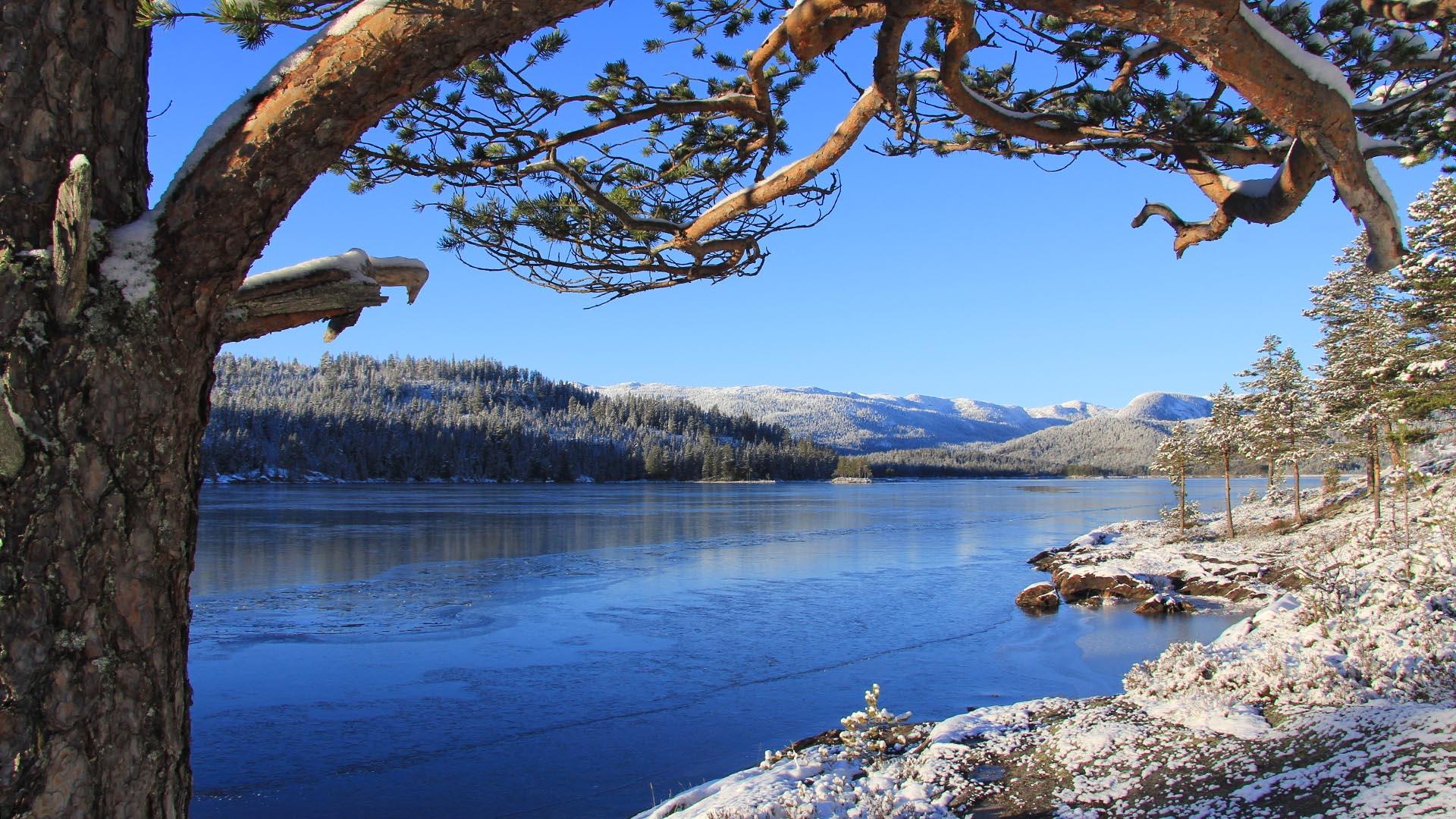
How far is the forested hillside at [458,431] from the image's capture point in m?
111

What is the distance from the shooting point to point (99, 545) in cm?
197

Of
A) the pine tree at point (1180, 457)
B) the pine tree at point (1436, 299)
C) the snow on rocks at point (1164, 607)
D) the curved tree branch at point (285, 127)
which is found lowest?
the snow on rocks at point (1164, 607)

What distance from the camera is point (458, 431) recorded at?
125625mm

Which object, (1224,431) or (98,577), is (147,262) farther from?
(1224,431)

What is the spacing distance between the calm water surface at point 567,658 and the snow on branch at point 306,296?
25.3 feet

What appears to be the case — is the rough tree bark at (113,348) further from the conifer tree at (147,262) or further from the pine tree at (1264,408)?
the pine tree at (1264,408)

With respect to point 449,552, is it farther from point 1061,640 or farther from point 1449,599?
point 1449,599

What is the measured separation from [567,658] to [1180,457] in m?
31.4

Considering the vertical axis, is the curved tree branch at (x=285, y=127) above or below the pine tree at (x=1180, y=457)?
above

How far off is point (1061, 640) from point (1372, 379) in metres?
13.0

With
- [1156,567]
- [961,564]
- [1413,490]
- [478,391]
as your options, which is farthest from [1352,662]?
[478,391]

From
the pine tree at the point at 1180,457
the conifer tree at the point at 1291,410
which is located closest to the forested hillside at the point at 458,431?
the pine tree at the point at 1180,457

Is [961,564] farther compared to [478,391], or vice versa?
[478,391]

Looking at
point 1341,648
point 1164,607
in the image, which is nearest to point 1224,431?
point 1164,607
